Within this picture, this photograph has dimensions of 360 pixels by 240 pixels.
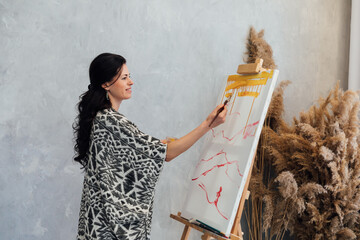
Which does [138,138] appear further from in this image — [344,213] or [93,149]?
[344,213]

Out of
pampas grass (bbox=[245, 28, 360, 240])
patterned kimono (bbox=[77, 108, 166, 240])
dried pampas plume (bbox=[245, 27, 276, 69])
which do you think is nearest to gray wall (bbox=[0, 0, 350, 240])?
dried pampas plume (bbox=[245, 27, 276, 69])

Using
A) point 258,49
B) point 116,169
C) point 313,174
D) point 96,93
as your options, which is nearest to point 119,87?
point 96,93

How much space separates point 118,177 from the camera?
175 cm

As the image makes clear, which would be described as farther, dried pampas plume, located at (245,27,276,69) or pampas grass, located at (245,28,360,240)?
dried pampas plume, located at (245,27,276,69)

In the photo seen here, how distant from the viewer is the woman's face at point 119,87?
73.7 inches

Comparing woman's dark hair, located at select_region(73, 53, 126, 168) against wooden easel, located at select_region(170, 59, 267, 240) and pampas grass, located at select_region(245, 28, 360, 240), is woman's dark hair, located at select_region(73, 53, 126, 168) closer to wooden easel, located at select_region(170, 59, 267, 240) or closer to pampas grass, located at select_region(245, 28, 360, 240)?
wooden easel, located at select_region(170, 59, 267, 240)

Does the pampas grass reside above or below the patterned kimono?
above

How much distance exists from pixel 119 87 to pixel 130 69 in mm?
761

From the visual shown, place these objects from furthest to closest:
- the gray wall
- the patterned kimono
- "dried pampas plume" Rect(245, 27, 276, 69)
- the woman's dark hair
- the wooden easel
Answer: "dried pampas plume" Rect(245, 27, 276, 69)
the gray wall
the wooden easel
the woman's dark hair
the patterned kimono

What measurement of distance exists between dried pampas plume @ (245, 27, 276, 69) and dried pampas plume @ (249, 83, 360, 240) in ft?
0.98

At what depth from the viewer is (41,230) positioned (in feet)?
7.63

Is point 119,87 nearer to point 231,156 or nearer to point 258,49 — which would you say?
point 231,156

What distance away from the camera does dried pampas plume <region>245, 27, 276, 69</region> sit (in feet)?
9.67

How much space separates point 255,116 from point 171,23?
1142 mm
